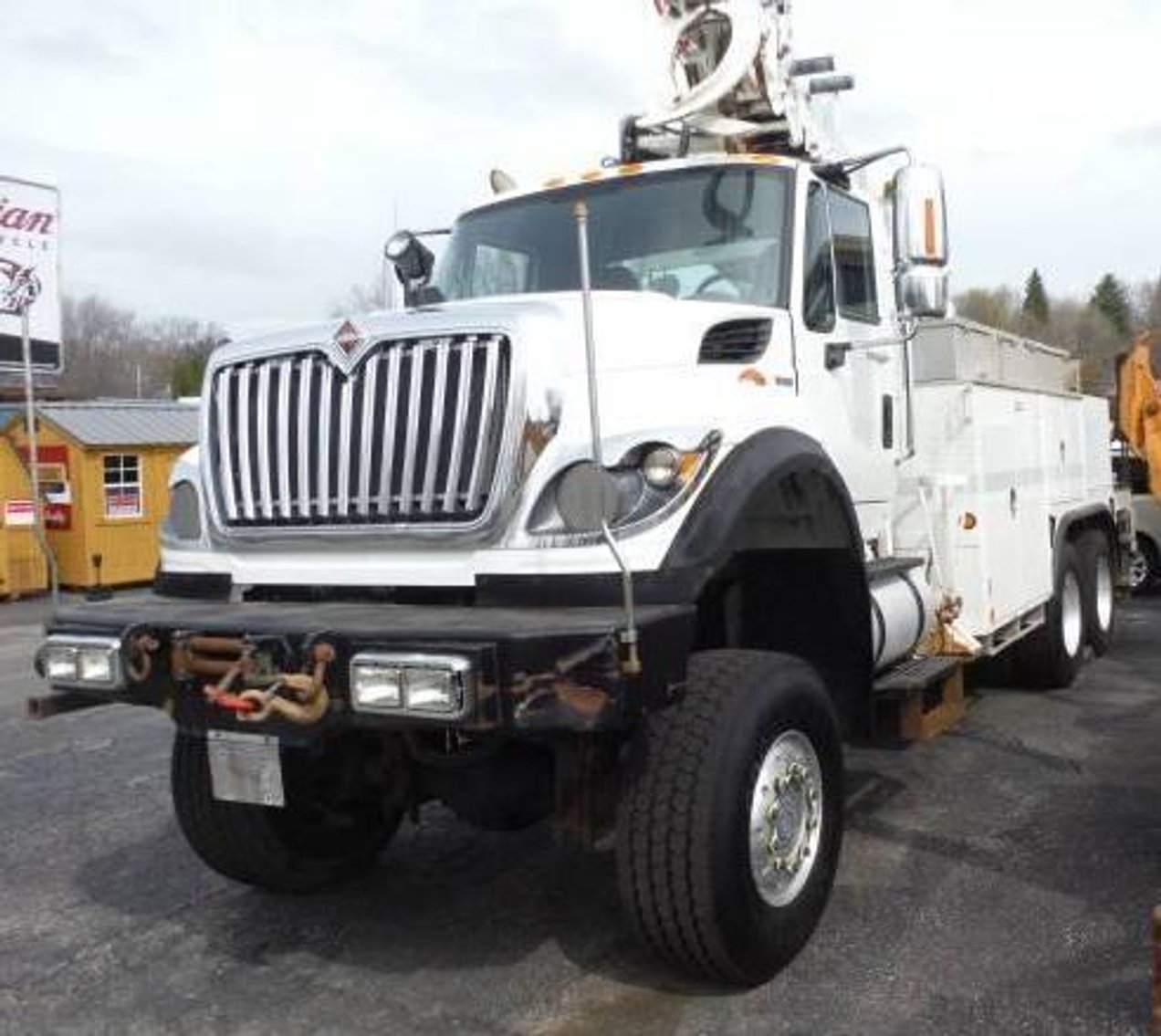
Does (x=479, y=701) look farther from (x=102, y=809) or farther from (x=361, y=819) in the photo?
(x=102, y=809)

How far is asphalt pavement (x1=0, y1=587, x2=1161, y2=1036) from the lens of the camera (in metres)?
3.89

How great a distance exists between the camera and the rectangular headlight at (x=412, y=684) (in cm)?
332

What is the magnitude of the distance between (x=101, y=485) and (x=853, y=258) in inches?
501

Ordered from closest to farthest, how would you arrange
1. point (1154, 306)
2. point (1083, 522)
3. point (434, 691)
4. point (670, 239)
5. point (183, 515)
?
1. point (434, 691)
2. point (183, 515)
3. point (670, 239)
4. point (1083, 522)
5. point (1154, 306)

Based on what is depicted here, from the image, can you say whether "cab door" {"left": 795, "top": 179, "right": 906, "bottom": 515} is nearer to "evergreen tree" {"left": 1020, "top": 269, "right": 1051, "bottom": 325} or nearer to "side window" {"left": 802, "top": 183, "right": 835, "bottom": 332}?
"side window" {"left": 802, "top": 183, "right": 835, "bottom": 332}

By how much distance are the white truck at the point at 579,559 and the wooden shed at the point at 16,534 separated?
12.0 m

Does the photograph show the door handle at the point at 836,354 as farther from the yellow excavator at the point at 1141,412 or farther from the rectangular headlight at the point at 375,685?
the yellow excavator at the point at 1141,412

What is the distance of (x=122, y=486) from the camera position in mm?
16484

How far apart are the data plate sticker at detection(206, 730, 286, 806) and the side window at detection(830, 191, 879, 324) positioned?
2832 mm

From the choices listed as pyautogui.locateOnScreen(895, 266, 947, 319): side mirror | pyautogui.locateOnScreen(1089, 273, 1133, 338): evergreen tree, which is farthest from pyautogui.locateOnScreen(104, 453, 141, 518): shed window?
pyautogui.locateOnScreen(1089, 273, 1133, 338): evergreen tree

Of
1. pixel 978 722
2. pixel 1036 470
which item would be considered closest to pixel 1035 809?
pixel 978 722

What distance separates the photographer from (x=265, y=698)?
3535mm

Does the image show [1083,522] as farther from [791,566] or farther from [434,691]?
[434,691]

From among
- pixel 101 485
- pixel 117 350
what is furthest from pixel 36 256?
pixel 117 350
